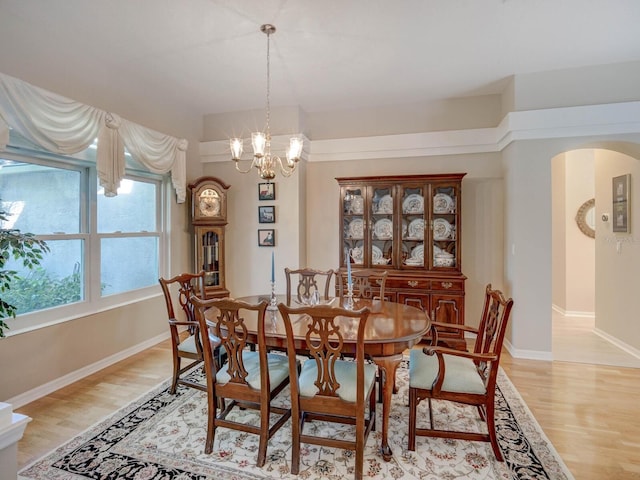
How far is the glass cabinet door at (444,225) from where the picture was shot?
4113 mm

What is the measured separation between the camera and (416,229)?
4242 mm

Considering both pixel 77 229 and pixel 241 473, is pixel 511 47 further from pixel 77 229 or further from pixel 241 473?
pixel 77 229

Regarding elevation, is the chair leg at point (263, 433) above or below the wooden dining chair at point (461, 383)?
below

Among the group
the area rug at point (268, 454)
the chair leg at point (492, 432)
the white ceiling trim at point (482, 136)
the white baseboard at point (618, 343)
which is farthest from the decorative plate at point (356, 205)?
the white baseboard at point (618, 343)

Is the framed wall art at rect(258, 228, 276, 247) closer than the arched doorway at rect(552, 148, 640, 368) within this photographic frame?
No

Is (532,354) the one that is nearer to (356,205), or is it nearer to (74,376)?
(356,205)

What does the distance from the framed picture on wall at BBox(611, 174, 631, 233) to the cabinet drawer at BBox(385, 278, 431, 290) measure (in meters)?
2.24

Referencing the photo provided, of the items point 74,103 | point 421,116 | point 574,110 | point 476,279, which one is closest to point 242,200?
point 74,103

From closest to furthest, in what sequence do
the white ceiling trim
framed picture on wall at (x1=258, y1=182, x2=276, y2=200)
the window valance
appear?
the window valance < the white ceiling trim < framed picture on wall at (x1=258, y1=182, x2=276, y2=200)

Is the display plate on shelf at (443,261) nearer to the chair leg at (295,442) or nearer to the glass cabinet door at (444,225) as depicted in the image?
the glass cabinet door at (444,225)

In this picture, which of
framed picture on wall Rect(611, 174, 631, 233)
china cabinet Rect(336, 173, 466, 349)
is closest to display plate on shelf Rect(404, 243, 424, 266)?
china cabinet Rect(336, 173, 466, 349)

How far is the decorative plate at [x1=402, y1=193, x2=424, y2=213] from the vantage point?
4.20m

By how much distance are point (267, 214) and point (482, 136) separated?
9.39ft

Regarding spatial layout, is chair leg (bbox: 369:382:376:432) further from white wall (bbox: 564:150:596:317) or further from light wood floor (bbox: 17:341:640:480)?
white wall (bbox: 564:150:596:317)
